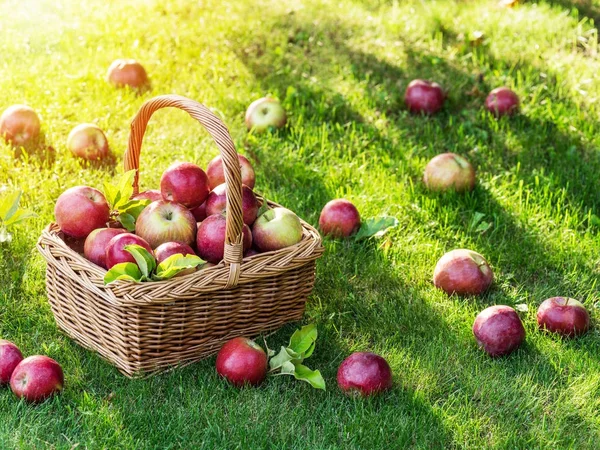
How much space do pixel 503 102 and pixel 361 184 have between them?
1230mm

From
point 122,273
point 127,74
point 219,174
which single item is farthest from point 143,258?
point 127,74

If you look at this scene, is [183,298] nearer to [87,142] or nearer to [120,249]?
[120,249]

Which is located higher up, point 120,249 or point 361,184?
point 120,249

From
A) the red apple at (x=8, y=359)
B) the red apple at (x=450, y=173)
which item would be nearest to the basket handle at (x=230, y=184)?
the red apple at (x=8, y=359)

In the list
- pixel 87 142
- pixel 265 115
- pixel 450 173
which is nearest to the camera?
pixel 450 173

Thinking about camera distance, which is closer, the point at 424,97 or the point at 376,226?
the point at 376,226

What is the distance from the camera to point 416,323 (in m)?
3.54

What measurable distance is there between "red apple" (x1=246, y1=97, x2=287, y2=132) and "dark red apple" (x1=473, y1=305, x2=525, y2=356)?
82.0 inches

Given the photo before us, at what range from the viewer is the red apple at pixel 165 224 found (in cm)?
326

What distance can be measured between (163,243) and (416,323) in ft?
3.58

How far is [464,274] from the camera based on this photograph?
367 cm

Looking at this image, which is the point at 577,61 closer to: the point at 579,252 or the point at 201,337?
the point at 579,252

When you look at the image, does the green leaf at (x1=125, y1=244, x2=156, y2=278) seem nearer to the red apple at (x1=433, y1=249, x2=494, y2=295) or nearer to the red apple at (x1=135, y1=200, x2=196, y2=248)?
the red apple at (x1=135, y1=200, x2=196, y2=248)

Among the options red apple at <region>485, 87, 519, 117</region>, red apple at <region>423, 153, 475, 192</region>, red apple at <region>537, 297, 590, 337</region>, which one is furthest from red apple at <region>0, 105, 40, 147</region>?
red apple at <region>537, 297, 590, 337</region>
